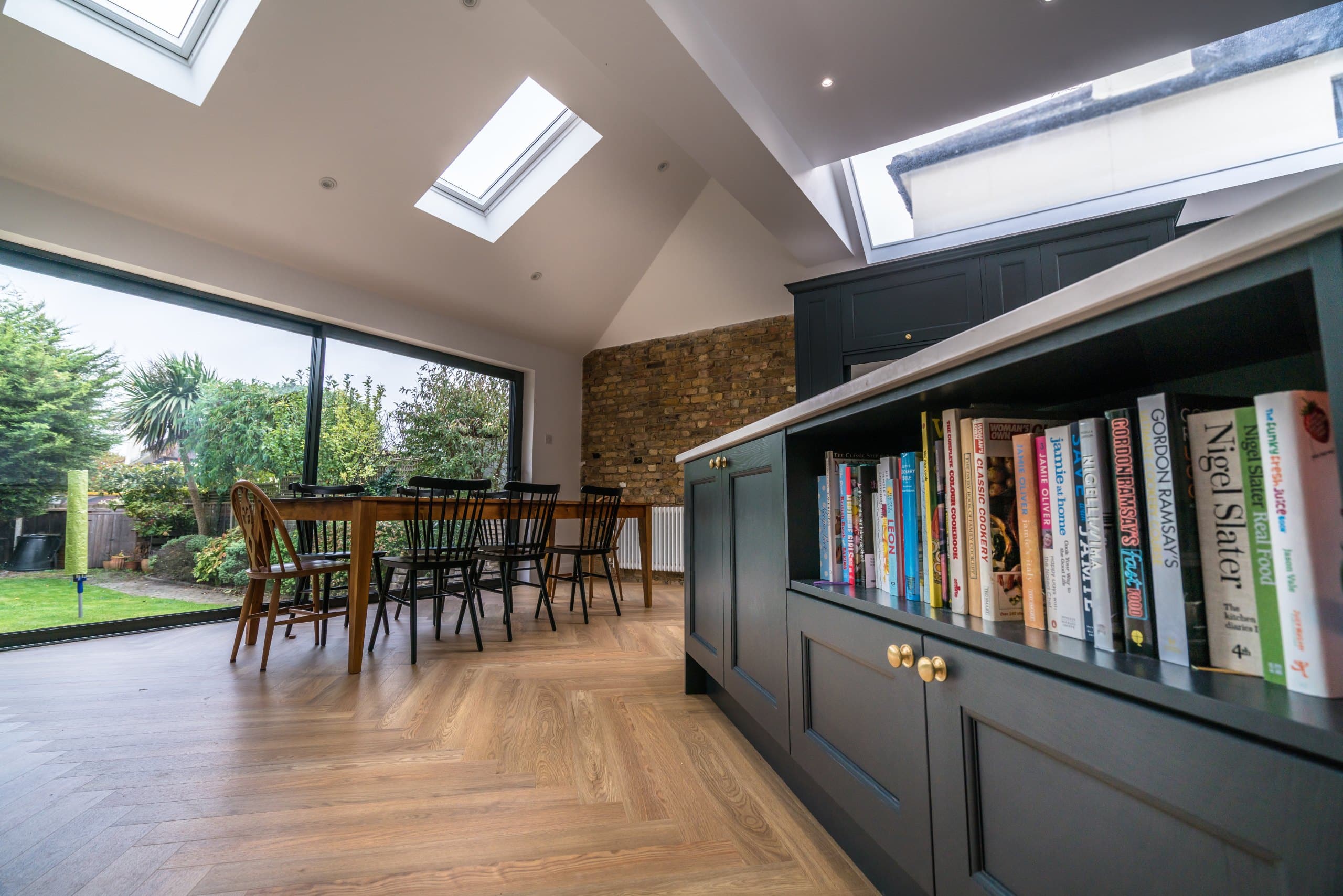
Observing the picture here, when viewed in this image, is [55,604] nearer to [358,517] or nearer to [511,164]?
[358,517]

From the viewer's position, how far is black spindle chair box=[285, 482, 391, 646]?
2.97 m

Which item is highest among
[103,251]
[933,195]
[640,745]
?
[933,195]

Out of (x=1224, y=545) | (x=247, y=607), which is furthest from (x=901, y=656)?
(x=247, y=607)

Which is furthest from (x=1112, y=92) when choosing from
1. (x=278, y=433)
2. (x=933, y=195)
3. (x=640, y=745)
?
(x=278, y=433)

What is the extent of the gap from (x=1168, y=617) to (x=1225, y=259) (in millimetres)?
339

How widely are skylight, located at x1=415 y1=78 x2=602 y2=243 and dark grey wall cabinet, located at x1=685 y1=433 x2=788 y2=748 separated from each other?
10.4 feet

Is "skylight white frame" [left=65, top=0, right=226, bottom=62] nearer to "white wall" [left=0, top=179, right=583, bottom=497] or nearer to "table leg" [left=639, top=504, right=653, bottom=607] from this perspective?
"white wall" [left=0, top=179, right=583, bottom=497]

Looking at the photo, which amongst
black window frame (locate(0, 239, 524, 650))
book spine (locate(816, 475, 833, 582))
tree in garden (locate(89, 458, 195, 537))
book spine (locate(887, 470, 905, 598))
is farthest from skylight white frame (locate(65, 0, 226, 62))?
book spine (locate(887, 470, 905, 598))

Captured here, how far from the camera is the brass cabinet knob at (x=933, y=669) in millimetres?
745

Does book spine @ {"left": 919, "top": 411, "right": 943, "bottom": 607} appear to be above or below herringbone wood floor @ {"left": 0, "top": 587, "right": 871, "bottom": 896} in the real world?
above

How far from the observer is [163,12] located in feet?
9.33

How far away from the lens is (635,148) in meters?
4.17

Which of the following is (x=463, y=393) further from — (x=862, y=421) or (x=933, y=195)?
(x=862, y=421)

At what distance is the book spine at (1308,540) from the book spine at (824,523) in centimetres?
78
